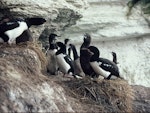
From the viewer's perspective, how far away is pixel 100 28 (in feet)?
43.1

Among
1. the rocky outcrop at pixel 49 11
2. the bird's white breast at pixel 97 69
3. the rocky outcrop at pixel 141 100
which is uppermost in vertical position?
the rocky outcrop at pixel 49 11

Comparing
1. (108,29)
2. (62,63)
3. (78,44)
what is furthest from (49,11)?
(108,29)

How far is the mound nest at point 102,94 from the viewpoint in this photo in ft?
31.0

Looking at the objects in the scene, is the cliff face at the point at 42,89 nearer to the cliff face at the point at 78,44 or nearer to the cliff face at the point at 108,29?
the cliff face at the point at 78,44

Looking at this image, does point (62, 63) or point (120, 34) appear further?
point (120, 34)

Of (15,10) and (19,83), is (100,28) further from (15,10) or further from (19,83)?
(19,83)

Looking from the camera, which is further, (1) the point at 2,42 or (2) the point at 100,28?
(2) the point at 100,28

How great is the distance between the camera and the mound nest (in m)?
9.45

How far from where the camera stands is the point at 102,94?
9.54 meters

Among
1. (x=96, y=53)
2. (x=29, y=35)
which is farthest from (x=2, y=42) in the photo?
(x=96, y=53)

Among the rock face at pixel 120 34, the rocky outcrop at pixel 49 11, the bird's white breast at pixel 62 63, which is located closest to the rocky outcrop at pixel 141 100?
the bird's white breast at pixel 62 63

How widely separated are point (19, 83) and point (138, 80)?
17.5 feet

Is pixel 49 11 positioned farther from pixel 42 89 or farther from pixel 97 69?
pixel 42 89

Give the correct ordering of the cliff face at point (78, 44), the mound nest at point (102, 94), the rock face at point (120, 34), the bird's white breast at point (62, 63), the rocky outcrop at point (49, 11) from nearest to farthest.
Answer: the cliff face at point (78, 44) → the mound nest at point (102, 94) → the bird's white breast at point (62, 63) → the rocky outcrop at point (49, 11) → the rock face at point (120, 34)
